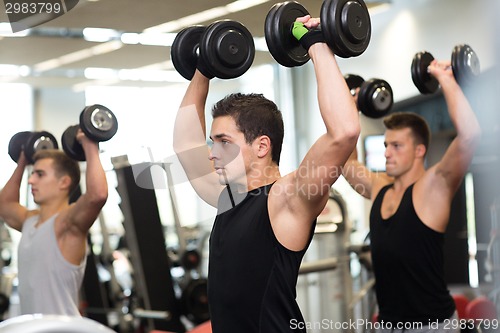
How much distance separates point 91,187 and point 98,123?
0.90 feet

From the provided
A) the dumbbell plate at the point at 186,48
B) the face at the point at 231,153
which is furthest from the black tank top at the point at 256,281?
the dumbbell plate at the point at 186,48

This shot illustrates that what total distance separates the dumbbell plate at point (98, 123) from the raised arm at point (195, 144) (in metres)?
0.65

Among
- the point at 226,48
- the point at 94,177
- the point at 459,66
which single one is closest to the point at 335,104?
the point at 226,48

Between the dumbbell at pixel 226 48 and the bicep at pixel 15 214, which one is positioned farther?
the bicep at pixel 15 214

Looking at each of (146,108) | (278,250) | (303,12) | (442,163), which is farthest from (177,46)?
(146,108)

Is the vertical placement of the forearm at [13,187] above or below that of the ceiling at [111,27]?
below

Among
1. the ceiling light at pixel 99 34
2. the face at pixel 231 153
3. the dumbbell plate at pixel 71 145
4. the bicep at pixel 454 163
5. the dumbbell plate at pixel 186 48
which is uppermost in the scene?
the ceiling light at pixel 99 34

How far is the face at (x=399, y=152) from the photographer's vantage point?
293 cm

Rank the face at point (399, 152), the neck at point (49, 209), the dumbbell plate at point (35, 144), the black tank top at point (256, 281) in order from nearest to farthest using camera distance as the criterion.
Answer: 1. the black tank top at point (256, 281)
2. the face at point (399, 152)
3. the neck at point (49, 209)
4. the dumbbell plate at point (35, 144)

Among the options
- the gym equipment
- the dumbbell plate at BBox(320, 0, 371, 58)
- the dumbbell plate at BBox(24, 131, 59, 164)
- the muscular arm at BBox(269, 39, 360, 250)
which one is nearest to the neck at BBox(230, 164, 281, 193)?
the muscular arm at BBox(269, 39, 360, 250)

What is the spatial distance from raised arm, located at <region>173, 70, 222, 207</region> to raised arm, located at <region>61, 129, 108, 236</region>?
711 millimetres

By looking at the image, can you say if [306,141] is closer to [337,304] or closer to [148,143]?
[337,304]

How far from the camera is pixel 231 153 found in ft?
6.08

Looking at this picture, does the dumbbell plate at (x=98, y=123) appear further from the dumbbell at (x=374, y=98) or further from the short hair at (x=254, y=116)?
the dumbbell at (x=374, y=98)
